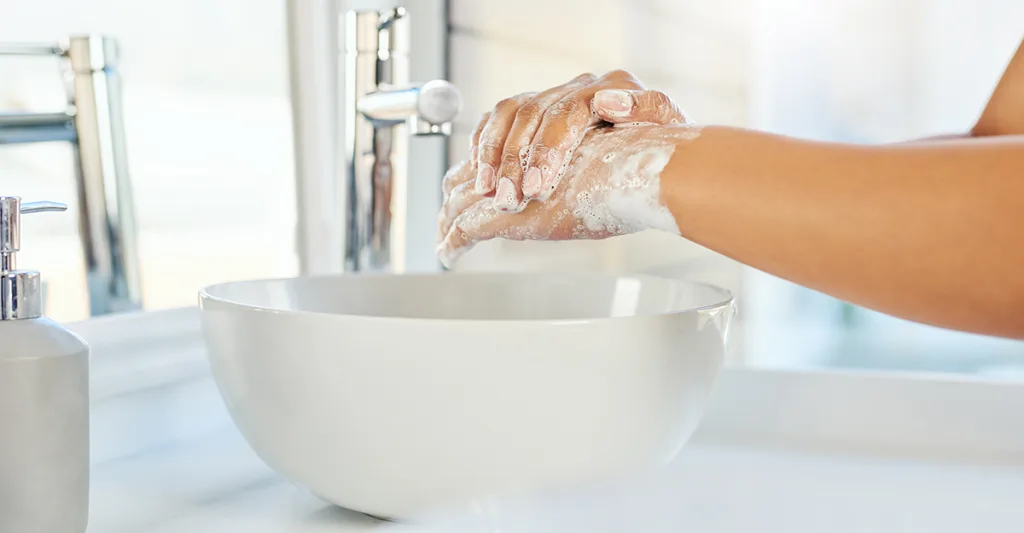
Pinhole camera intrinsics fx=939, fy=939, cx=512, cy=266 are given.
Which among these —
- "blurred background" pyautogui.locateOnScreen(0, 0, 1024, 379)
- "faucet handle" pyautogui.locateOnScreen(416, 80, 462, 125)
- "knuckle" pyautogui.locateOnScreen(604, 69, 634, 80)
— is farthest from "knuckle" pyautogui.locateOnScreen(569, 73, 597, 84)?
"blurred background" pyautogui.locateOnScreen(0, 0, 1024, 379)

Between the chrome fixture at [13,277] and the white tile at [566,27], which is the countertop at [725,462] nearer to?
the chrome fixture at [13,277]

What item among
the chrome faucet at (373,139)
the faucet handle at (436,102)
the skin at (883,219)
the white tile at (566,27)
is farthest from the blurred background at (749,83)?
the skin at (883,219)

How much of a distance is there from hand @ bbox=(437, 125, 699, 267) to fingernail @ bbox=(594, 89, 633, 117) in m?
0.01

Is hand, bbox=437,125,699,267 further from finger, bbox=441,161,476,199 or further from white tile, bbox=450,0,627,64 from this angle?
white tile, bbox=450,0,627,64

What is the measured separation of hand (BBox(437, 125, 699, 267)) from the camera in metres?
0.46

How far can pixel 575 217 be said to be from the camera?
515 millimetres

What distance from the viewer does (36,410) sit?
1.31 feet

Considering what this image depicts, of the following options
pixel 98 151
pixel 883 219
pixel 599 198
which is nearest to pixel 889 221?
pixel 883 219

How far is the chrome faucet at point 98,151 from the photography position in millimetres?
605

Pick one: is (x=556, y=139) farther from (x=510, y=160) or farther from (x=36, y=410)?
(x=36, y=410)

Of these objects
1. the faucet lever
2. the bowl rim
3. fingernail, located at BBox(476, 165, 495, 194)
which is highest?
the faucet lever

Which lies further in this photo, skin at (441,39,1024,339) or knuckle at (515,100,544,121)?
knuckle at (515,100,544,121)

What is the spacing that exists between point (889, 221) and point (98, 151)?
0.49 m

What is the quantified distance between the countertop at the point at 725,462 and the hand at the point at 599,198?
141 millimetres
